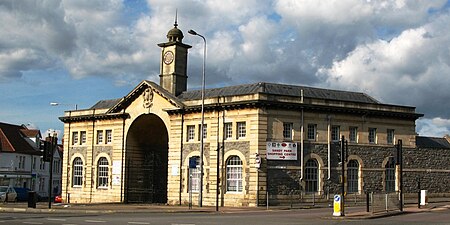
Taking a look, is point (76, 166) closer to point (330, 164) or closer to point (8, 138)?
point (8, 138)

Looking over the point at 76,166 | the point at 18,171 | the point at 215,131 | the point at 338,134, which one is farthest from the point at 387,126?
the point at 18,171

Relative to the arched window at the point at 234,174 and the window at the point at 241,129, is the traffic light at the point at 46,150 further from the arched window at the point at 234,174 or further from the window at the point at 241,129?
the window at the point at 241,129

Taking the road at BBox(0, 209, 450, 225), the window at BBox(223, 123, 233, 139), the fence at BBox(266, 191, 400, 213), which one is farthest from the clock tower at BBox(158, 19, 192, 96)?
the road at BBox(0, 209, 450, 225)

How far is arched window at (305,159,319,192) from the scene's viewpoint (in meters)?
49.5

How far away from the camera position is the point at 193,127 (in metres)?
53.1

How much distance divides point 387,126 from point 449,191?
9.87m

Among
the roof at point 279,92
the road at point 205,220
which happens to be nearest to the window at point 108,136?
the roof at point 279,92

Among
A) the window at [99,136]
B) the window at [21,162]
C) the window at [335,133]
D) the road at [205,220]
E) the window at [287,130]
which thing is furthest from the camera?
the window at [21,162]

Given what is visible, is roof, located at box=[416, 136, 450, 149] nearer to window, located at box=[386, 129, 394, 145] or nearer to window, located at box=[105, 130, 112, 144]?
window, located at box=[386, 129, 394, 145]

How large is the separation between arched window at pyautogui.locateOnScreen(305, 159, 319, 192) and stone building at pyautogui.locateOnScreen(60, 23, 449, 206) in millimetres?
74

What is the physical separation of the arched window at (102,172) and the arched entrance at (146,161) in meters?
2.94

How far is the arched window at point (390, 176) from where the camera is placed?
53.8m

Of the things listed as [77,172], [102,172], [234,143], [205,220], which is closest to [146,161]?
[102,172]

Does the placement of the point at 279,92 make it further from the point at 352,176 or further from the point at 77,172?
the point at 77,172
